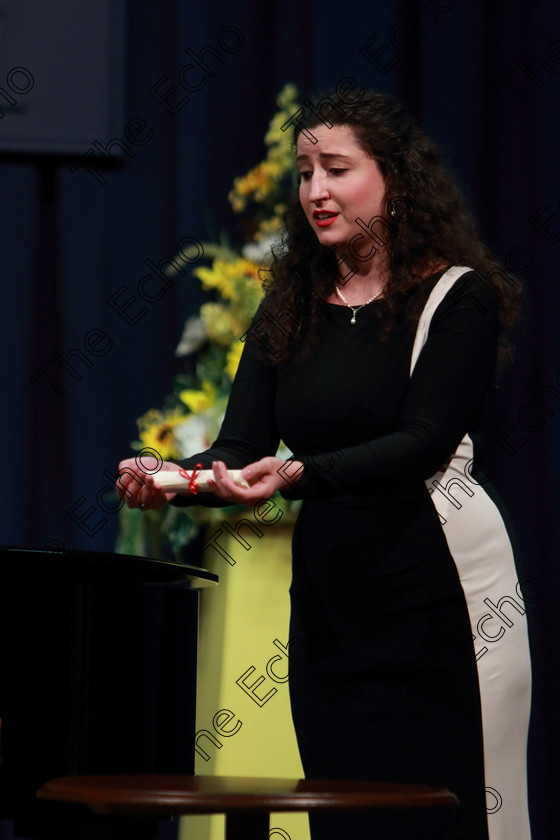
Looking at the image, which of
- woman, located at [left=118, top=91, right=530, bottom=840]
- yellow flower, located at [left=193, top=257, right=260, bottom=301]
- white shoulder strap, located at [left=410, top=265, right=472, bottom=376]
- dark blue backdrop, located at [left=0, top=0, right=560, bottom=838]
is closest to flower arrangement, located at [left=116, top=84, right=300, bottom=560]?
yellow flower, located at [left=193, top=257, right=260, bottom=301]

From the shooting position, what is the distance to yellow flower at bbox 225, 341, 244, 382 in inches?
103

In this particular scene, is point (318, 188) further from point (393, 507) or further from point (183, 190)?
point (183, 190)

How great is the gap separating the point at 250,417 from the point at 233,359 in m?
0.78

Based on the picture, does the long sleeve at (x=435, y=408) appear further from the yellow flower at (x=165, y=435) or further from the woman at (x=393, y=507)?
the yellow flower at (x=165, y=435)

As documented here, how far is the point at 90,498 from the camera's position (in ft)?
10.0

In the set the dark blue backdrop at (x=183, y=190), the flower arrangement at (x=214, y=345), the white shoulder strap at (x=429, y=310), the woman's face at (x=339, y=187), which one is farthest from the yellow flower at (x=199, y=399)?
the white shoulder strap at (x=429, y=310)

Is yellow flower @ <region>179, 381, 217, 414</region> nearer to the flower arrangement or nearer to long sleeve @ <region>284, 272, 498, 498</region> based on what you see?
the flower arrangement

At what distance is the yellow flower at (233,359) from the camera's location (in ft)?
8.57

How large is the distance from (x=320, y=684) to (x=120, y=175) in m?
1.81

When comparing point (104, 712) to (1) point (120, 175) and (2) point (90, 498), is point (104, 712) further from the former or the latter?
(1) point (120, 175)

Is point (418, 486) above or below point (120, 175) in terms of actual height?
below

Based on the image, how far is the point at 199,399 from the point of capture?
8.58 ft

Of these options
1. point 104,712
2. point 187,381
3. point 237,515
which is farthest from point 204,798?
point 187,381

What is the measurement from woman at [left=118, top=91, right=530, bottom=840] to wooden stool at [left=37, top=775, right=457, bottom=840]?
0.48 meters
